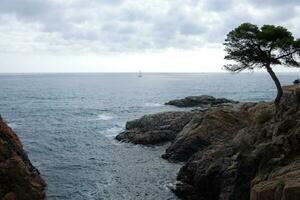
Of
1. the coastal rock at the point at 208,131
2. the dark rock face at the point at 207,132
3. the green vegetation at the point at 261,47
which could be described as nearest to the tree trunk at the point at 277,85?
the green vegetation at the point at 261,47

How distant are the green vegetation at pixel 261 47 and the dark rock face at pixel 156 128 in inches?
874

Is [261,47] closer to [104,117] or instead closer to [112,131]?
[112,131]

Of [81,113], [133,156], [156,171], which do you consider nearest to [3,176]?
[156,171]

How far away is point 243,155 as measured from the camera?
31.6 m

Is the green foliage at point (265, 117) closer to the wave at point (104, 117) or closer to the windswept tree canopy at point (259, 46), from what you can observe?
the windswept tree canopy at point (259, 46)

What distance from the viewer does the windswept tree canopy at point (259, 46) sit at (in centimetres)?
3834

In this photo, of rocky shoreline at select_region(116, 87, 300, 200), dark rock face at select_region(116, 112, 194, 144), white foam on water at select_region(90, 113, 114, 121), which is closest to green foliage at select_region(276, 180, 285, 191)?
rocky shoreline at select_region(116, 87, 300, 200)

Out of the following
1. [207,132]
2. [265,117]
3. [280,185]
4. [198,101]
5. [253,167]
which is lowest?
[198,101]

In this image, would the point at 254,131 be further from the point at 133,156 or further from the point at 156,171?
the point at 133,156

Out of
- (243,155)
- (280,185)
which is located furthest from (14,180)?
(280,185)

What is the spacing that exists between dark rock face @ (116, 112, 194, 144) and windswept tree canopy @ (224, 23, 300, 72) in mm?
22202

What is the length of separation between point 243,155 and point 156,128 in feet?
115

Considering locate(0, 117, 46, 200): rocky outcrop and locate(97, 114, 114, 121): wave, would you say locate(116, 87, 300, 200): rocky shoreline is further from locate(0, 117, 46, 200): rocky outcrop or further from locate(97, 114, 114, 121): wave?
locate(97, 114, 114, 121): wave

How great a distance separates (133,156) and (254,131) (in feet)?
71.2
